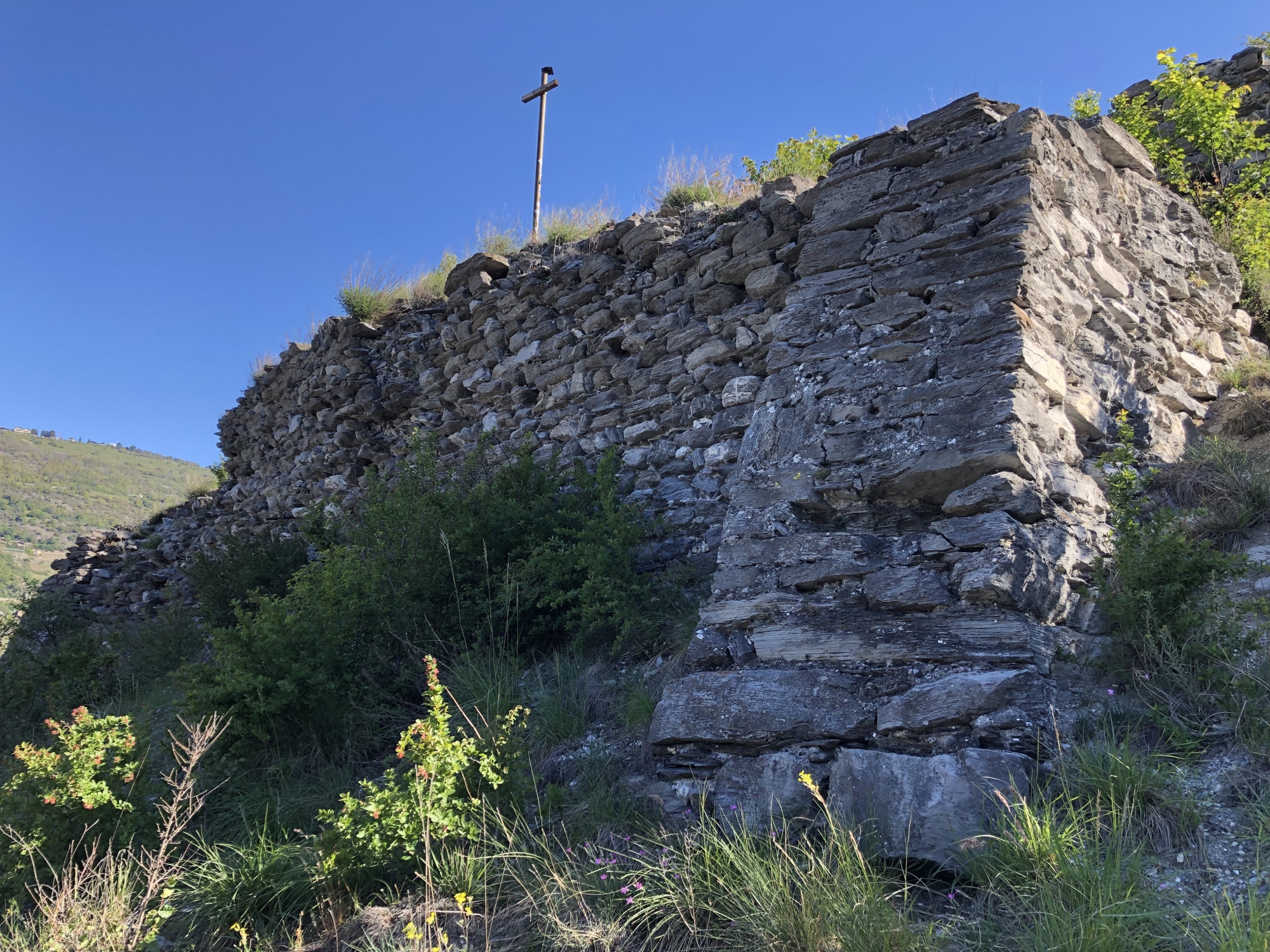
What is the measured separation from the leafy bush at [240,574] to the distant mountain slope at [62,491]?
102 feet

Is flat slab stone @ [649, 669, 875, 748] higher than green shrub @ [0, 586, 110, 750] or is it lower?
higher

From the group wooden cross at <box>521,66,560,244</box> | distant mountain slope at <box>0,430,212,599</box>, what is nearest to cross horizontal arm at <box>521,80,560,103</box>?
wooden cross at <box>521,66,560,244</box>

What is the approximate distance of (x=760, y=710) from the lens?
3143 millimetres

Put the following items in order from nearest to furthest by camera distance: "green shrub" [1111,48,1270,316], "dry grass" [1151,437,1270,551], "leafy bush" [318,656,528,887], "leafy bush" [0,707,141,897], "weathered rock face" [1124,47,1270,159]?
"leafy bush" [318,656,528,887] → "leafy bush" [0,707,141,897] → "dry grass" [1151,437,1270,551] → "green shrub" [1111,48,1270,316] → "weathered rock face" [1124,47,1270,159]

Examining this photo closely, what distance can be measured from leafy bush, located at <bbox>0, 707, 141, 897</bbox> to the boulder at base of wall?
267 cm

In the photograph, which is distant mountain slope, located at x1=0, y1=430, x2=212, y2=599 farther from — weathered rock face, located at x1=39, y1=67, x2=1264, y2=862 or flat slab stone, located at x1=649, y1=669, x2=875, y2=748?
flat slab stone, located at x1=649, y1=669, x2=875, y2=748

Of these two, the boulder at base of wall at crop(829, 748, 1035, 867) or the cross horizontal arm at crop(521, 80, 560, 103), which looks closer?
the boulder at base of wall at crop(829, 748, 1035, 867)

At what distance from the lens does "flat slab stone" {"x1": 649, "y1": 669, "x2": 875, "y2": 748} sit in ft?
9.87

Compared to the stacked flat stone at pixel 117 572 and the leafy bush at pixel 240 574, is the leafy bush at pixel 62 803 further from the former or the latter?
the stacked flat stone at pixel 117 572

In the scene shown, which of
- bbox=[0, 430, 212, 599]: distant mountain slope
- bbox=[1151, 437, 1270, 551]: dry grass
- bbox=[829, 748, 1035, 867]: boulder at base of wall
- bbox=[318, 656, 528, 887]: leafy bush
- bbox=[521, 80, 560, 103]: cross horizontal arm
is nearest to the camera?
bbox=[829, 748, 1035, 867]: boulder at base of wall

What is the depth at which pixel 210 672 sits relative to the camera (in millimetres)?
3918

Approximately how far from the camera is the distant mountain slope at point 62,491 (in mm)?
40406

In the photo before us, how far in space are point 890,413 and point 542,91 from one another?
8694mm

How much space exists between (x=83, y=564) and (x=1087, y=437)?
41.0 feet
